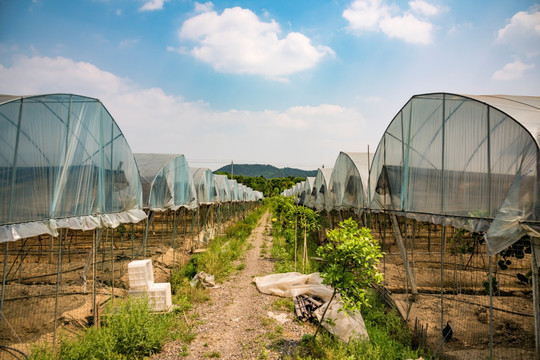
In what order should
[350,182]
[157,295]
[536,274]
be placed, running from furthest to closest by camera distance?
[350,182], [157,295], [536,274]

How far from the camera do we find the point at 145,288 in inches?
299

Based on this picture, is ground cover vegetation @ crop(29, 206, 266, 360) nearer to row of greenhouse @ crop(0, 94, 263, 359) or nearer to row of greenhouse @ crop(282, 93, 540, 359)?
row of greenhouse @ crop(0, 94, 263, 359)

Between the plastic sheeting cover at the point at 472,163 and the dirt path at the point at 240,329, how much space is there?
410 centimetres

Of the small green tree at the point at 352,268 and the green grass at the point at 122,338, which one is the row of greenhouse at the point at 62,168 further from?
the small green tree at the point at 352,268

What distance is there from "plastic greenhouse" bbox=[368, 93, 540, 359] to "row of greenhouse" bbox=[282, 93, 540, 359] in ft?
0.05

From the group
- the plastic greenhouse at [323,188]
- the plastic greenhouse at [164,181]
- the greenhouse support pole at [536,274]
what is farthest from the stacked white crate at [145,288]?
the plastic greenhouse at [323,188]

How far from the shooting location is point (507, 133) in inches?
189

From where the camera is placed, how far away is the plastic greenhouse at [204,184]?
56.4ft

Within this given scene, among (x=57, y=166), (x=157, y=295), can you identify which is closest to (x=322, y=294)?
(x=157, y=295)

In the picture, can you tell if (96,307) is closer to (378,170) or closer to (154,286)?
(154,286)

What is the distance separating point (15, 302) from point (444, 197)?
1116 cm

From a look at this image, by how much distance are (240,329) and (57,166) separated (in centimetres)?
539

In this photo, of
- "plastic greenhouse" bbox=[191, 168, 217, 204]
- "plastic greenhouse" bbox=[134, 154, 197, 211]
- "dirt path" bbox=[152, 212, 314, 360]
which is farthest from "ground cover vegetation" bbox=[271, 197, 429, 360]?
"plastic greenhouse" bbox=[191, 168, 217, 204]

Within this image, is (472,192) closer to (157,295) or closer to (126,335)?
(126,335)
